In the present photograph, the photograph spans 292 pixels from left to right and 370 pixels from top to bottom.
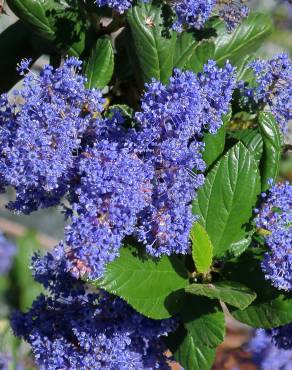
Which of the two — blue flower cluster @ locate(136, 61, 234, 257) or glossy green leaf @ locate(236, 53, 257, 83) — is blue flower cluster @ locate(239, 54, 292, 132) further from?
blue flower cluster @ locate(136, 61, 234, 257)

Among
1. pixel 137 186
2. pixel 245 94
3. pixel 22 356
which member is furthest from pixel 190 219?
pixel 22 356

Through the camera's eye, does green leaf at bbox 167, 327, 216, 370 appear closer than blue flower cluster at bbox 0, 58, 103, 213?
No

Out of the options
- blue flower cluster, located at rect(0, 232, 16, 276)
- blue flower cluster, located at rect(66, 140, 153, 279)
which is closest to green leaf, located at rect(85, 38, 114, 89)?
blue flower cluster, located at rect(66, 140, 153, 279)

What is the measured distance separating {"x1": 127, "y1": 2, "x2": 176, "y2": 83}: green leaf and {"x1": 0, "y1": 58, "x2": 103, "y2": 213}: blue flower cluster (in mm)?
143

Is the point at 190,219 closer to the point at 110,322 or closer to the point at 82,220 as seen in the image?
the point at 82,220

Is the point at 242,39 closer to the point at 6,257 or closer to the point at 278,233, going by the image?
the point at 278,233

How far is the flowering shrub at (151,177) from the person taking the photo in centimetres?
91

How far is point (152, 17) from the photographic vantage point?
109 centimetres

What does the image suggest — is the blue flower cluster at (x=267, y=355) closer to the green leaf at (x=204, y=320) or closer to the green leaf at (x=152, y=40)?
the green leaf at (x=204, y=320)

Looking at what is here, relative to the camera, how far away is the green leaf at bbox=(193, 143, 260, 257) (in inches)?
42.3

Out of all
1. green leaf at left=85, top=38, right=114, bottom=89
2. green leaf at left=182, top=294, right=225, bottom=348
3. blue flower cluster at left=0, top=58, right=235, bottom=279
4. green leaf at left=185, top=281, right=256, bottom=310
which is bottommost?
green leaf at left=182, top=294, right=225, bottom=348

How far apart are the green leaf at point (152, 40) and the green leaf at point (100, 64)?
5 centimetres

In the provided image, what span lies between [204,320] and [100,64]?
0.45 m

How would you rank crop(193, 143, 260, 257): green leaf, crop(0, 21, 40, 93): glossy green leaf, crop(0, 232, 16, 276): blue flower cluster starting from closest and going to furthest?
crop(193, 143, 260, 257): green leaf → crop(0, 21, 40, 93): glossy green leaf → crop(0, 232, 16, 276): blue flower cluster
